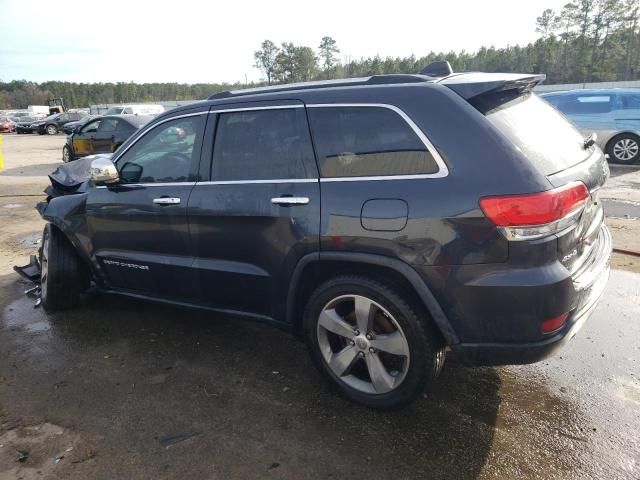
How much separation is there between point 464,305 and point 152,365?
2.31m

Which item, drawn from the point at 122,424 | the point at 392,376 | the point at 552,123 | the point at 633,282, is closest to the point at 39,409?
the point at 122,424

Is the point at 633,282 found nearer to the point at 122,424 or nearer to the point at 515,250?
the point at 515,250

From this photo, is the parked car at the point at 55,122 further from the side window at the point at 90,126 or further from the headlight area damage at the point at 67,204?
the headlight area damage at the point at 67,204

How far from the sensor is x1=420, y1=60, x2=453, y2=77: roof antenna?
2.95 m

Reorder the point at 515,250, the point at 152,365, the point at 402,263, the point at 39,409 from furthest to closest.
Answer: the point at 152,365 → the point at 39,409 → the point at 402,263 → the point at 515,250

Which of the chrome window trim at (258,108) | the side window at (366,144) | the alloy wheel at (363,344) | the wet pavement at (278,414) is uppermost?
the chrome window trim at (258,108)

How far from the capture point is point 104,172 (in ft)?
12.0

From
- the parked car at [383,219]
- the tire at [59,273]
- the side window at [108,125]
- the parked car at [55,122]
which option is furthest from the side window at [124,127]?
the parked car at [55,122]

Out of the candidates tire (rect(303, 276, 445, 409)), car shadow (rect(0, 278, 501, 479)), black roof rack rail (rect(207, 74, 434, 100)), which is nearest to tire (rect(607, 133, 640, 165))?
car shadow (rect(0, 278, 501, 479))

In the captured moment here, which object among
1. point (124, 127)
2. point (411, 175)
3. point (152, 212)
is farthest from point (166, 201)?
point (124, 127)

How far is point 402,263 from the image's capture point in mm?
2518

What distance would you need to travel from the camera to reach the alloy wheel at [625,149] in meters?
11.0

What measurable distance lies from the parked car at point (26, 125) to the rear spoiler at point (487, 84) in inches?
1616

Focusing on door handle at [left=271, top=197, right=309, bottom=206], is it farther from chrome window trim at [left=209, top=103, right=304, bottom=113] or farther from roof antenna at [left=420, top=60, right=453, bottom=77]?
roof antenna at [left=420, top=60, right=453, bottom=77]
